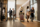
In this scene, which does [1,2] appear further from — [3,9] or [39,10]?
[39,10]

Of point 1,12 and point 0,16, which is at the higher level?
point 1,12

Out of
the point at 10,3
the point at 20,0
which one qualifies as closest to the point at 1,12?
the point at 10,3

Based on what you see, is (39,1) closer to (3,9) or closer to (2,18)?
(3,9)

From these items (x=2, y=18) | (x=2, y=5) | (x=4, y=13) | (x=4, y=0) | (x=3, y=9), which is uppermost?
(x=4, y=0)

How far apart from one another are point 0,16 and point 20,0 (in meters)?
5.87

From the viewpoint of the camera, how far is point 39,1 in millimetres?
5238

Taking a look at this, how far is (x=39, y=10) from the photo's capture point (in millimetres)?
5203

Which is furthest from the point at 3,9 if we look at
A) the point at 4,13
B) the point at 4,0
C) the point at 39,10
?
the point at 39,10

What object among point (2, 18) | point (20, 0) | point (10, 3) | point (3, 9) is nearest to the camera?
point (3, 9)

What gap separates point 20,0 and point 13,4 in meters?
2.15

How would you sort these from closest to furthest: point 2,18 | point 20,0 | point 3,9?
point 3,9 < point 2,18 < point 20,0

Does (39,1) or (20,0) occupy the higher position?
(20,0)

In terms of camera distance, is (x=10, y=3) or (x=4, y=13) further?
(x=10, y=3)

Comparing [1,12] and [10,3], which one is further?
[10,3]
